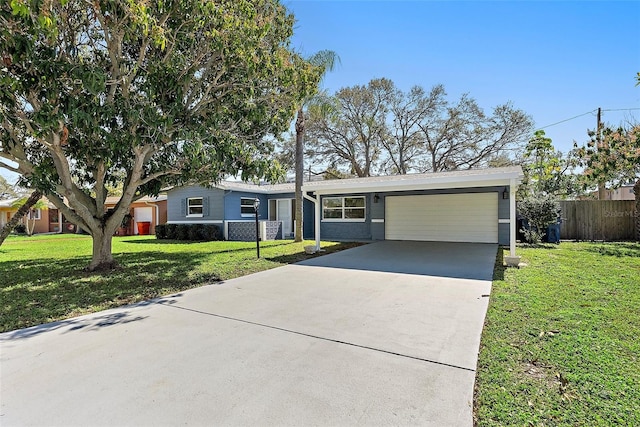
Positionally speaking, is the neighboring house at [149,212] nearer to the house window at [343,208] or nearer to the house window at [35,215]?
the house window at [35,215]

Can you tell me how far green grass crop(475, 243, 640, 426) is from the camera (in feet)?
8.05

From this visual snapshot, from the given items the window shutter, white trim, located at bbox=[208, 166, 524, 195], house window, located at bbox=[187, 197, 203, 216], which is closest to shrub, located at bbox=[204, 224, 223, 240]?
the window shutter

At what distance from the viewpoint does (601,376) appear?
9.53 feet

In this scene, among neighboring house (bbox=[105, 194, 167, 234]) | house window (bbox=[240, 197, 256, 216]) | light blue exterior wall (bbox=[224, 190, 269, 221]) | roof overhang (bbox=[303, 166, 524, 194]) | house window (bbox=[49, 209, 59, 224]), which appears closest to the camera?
roof overhang (bbox=[303, 166, 524, 194])

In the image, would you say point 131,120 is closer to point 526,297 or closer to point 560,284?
point 526,297

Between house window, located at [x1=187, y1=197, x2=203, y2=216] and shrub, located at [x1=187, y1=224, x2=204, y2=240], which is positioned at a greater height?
house window, located at [x1=187, y1=197, x2=203, y2=216]

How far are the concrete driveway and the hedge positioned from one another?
10998 millimetres

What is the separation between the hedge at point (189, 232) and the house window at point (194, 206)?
90 cm

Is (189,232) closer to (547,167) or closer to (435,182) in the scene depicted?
(435,182)

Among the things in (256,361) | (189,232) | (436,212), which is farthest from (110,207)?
(256,361)

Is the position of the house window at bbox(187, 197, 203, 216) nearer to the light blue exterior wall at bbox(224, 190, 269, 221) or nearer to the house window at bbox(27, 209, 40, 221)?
the light blue exterior wall at bbox(224, 190, 269, 221)

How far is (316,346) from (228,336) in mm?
1100

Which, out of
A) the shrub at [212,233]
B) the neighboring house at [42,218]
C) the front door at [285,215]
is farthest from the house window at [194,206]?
the neighboring house at [42,218]

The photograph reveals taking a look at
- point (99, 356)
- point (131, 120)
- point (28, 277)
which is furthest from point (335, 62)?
point (99, 356)
